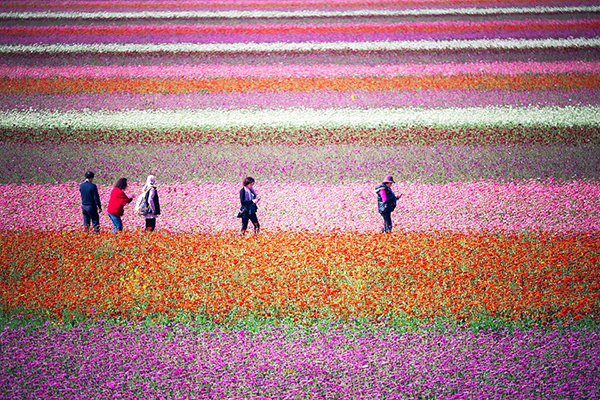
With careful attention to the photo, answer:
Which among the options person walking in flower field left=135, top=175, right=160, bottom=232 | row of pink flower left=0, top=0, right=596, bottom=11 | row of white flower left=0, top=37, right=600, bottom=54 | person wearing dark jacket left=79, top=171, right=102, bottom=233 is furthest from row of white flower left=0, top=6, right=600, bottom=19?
person walking in flower field left=135, top=175, right=160, bottom=232

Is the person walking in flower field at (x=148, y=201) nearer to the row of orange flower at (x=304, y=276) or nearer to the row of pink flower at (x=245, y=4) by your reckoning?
the row of orange flower at (x=304, y=276)

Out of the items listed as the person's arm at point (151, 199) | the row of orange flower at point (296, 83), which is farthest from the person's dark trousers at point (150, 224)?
the row of orange flower at point (296, 83)

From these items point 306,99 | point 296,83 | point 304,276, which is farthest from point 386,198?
point 296,83

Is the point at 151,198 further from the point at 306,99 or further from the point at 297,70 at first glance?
the point at 297,70

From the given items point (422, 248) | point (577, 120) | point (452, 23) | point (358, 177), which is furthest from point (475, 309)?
point (452, 23)

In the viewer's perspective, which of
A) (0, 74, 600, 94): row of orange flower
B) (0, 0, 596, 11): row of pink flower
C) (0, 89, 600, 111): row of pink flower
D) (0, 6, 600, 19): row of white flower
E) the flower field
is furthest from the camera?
(0, 0, 596, 11): row of pink flower

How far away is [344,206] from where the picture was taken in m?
14.1

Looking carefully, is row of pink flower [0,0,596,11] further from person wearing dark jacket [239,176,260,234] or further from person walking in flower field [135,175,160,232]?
person walking in flower field [135,175,160,232]

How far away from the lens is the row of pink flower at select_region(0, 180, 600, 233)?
13086 millimetres

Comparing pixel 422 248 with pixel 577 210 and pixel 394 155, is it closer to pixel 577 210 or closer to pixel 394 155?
pixel 577 210

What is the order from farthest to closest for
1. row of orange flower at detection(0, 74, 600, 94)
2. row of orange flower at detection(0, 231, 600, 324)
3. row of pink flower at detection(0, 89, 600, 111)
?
row of orange flower at detection(0, 74, 600, 94) < row of pink flower at detection(0, 89, 600, 111) < row of orange flower at detection(0, 231, 600, 324)

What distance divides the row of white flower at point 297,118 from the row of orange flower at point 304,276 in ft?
26.7

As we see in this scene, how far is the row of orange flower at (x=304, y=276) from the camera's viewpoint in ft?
30.5

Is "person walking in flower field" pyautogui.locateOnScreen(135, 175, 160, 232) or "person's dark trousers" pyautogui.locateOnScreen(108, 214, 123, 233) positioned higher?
"person walking in flower field" pyautogui.locateOnScreen(135, 175, 160, 232)
